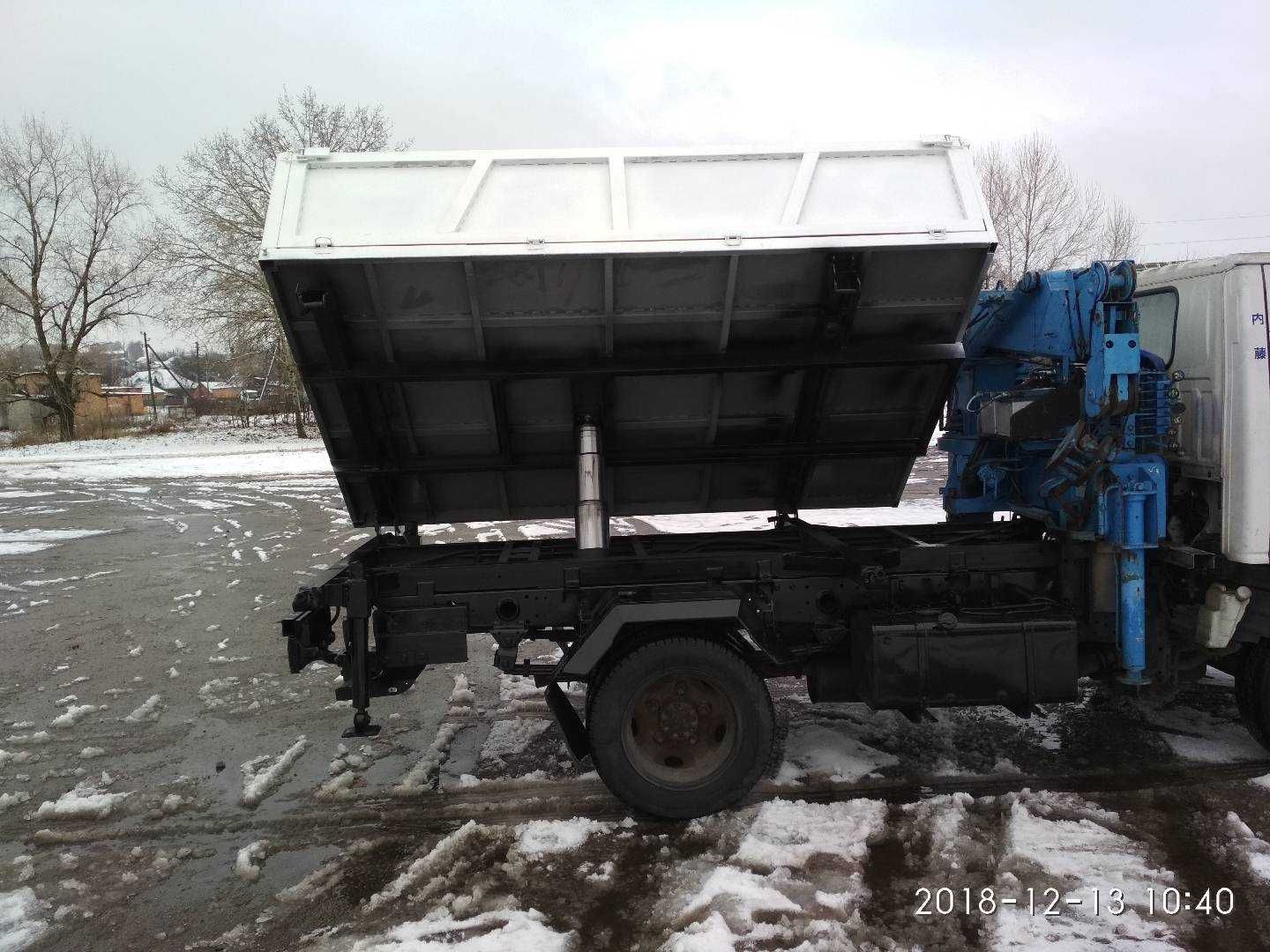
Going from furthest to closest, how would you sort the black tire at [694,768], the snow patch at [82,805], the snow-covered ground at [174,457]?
the snow-covered ground at [174,457]
the snow patch at [82,805]
the black tire at [694,768]

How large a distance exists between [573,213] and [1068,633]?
336 cm

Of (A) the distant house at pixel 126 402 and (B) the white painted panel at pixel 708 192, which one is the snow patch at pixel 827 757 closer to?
(B) the white painted panel at pixel 708 192

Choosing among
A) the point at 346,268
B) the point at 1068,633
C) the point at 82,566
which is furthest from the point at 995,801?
the point at 82,566

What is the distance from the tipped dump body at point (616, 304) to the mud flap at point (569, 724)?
1.23 meters

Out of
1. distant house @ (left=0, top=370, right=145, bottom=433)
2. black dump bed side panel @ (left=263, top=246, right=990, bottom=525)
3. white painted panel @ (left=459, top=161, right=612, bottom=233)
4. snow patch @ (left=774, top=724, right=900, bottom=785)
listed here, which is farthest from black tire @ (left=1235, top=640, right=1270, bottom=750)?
distant house @ (left=0, top=370, right=145, bottom=433)

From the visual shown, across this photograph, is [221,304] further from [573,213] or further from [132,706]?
[573,213]

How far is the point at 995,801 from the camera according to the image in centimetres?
429

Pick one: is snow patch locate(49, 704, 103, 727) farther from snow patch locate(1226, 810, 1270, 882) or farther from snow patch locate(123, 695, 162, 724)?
snow patch locate(1226, 810, 1270, 882)

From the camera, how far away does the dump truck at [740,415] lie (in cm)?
393

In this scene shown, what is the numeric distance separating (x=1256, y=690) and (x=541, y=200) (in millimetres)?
4744

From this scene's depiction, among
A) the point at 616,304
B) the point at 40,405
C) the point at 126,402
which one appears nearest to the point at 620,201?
the point at 616,304

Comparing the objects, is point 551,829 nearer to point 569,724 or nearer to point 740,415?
point 569,724

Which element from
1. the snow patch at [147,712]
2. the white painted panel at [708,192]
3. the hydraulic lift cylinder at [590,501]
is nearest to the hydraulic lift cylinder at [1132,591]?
the white painted panel at [708,192]

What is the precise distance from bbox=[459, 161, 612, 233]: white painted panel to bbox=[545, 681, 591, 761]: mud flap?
7.84 feet
